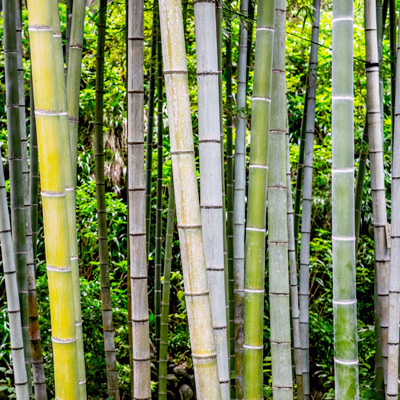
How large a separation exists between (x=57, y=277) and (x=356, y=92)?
15.6ft

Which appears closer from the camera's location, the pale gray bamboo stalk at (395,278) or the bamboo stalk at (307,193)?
the pale gray bamboo stalk at (395,278)

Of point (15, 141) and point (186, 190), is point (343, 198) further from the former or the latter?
point (15, 141)

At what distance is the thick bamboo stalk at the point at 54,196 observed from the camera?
47.8 inches

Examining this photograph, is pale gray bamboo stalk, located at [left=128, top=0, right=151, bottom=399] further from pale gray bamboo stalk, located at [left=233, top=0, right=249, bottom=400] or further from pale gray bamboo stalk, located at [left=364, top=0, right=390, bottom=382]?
pale gray bamboo stalk, located at [left=364, top=0, right=390, bottom=382]

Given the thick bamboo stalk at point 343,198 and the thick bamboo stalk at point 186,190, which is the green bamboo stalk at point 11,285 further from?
the thick bamboo stalk at point 343,198

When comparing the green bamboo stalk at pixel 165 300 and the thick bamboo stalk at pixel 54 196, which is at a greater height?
the thick bamboo stalk at pixel 54 196

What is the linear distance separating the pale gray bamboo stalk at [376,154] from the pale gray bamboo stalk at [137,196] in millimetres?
951

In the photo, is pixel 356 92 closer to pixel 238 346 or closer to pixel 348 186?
pixel 238 346

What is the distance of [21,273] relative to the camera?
2477 mm

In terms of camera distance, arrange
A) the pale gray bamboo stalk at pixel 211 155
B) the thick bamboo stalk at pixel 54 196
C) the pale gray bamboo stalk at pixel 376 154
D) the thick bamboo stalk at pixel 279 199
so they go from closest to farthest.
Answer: the thick bamboo stalk at pixel 54 196 < the pale gray bamboo stalk at pixel 211 155 < the thick bamboo stalk at pixel 279 199 < the pale gray bamboo stalk at pixel 376 154

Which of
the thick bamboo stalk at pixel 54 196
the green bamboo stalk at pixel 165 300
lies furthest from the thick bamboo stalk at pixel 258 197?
the green bamboo stalk at pixel 165 300

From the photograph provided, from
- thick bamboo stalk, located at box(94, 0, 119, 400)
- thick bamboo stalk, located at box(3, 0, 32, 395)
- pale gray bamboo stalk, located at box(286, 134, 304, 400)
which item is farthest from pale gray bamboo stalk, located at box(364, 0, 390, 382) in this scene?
thick bamboo stalk, located at box(3, 0, 32, 395)

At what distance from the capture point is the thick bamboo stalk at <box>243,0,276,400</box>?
1.55 meters

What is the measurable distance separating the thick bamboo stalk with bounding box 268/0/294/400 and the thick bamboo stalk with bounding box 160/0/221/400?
47 cm
